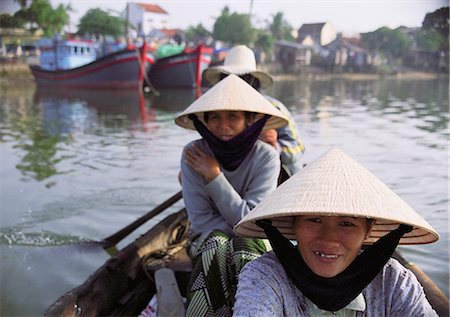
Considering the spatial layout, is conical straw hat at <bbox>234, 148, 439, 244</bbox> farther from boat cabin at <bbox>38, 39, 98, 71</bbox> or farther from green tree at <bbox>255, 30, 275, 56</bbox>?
green tree at <bbox>255, 30, 275, 56</bbox>

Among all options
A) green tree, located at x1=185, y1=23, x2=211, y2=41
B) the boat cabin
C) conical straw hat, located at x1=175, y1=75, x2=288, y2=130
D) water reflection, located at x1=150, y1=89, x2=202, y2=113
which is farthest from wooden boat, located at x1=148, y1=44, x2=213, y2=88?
green tree, located at x1=185, y1=23, x2=211, y2=41

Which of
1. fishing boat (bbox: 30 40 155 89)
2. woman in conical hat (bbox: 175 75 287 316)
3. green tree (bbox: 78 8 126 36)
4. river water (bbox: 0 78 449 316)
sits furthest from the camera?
green tree (bbox: 78 8 126 36)

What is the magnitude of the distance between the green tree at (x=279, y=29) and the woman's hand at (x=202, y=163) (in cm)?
4234

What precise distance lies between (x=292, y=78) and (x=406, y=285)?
35.3 metres

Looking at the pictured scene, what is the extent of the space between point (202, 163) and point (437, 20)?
68.5 inches

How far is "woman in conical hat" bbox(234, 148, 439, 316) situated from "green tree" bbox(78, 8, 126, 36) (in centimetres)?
2817

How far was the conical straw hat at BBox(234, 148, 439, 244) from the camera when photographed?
1126 mm

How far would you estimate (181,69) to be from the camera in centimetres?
2086

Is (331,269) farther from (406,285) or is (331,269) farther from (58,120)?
(58,120)

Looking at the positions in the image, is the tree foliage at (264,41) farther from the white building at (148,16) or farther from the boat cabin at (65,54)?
the boat cabin at (65,54)

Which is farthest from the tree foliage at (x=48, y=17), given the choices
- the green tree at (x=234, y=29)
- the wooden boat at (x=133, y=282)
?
the wooden boat at (x=133, y=282)

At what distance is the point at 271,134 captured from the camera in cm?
259

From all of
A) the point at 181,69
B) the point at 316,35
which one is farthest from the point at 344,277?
the point at 316,35

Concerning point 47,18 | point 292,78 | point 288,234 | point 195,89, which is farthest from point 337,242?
point 292,78
